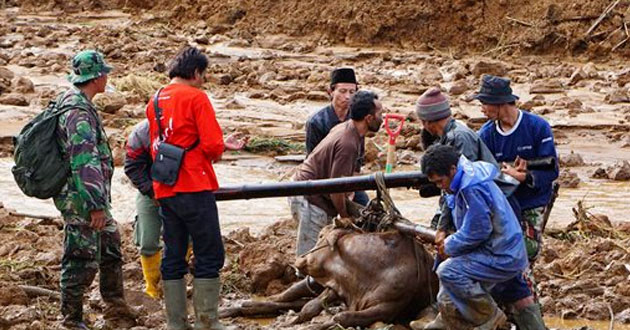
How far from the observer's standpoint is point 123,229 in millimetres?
10477

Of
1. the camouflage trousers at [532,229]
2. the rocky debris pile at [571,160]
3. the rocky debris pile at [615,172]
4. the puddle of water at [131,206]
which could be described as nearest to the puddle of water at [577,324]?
the camouflage trousers at [532,229]

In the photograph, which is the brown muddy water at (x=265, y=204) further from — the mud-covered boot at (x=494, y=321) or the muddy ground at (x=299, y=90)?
the mud-covered boot at (x=494, y=321)

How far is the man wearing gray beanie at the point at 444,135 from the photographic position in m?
6.72

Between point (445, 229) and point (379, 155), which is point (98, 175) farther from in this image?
point (379, 155)

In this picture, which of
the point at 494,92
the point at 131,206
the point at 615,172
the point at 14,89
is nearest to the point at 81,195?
the point at 494,92

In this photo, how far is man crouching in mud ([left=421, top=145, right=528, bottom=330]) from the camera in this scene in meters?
6.27

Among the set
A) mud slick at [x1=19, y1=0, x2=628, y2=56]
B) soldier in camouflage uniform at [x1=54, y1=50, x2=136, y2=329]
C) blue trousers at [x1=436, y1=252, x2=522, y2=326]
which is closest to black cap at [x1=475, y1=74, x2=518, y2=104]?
blue trousers at [x1=436, y1=252, x2=522, y2=326]

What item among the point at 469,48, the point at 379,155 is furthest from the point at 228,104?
the point at 469,48

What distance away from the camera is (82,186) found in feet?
23.0

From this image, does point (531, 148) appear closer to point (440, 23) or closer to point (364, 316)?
point (364, 316)

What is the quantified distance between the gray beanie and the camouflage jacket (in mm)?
1773

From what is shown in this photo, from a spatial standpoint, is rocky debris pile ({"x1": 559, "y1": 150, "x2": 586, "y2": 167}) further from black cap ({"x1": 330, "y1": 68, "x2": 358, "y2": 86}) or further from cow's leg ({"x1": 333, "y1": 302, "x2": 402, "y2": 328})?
cow's leg ({"x1": 333, "y1": 302, "x2": 402, "y2": 328})

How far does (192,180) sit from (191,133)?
0.24m

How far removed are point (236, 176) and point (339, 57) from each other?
1023 cm
